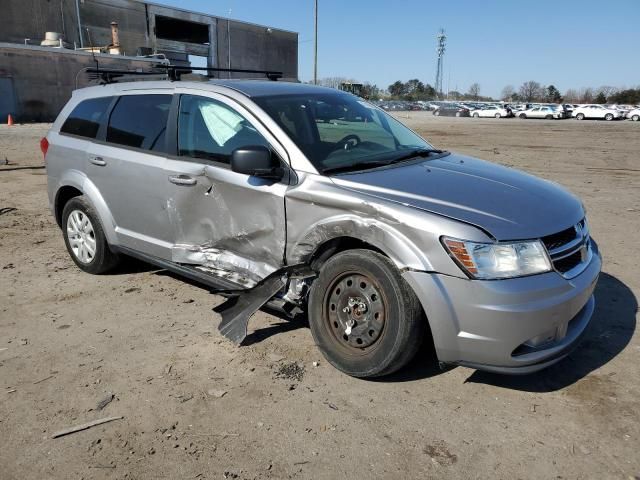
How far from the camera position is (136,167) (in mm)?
4473

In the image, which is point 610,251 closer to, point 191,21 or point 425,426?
point 425,426

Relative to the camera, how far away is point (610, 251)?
604 cm

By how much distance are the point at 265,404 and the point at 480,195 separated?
6.02 feet

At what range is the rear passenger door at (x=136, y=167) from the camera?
4.37 meters

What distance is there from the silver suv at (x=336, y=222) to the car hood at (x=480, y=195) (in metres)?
0.02

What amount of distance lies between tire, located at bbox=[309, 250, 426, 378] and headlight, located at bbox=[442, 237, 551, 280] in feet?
1.16

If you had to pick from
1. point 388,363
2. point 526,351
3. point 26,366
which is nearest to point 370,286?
point 388,363

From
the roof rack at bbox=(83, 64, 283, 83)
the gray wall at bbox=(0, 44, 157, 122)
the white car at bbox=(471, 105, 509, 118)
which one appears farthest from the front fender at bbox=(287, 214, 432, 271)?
the white car at bbox=(471, 105, 509, 118)

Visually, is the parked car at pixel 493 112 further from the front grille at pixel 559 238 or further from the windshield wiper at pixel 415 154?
the front grille at pixel 559 238

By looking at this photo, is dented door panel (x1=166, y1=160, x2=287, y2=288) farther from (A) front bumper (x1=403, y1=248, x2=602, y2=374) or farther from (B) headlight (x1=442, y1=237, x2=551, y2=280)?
(B) headlight (x1=442, y1=237, x2=551, y2=280)

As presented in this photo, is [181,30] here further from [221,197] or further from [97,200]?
[221,197]

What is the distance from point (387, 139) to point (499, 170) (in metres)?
0.92

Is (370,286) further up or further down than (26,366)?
further up

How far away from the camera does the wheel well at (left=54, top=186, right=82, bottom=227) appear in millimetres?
5340
